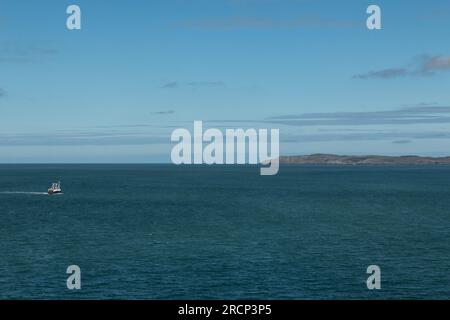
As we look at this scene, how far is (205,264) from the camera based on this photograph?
6456cm

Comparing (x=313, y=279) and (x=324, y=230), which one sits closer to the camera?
(x=313, y=279)

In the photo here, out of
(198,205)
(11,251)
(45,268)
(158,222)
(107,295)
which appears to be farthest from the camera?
(198,205)

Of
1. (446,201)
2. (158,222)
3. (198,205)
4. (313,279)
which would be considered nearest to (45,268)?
(313,279)

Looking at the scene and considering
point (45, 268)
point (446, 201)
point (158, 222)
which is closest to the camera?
point (45, 268)

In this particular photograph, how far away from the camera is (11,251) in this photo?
244ft

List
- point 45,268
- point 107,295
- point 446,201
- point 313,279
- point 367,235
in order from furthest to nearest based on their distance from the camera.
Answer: point 446,201
point 367,235
point 45,268
point 313,279
point 107,295
